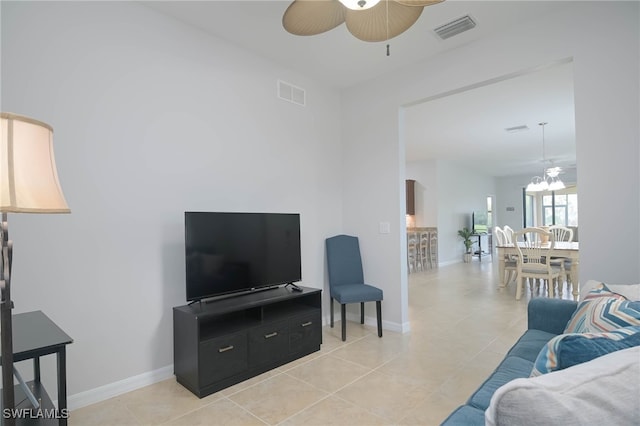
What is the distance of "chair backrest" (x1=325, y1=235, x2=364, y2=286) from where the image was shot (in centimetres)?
391

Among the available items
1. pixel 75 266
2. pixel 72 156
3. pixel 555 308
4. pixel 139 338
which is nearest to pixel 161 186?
pixel 72 156

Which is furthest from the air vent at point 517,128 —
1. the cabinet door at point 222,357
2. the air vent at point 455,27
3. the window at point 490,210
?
the window at point 490,210

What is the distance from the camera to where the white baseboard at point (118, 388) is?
2.26 m

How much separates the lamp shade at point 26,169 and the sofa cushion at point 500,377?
172 centimetres

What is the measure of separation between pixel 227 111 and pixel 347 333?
2.58 m

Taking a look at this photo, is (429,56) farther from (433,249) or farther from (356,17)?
(433,249)

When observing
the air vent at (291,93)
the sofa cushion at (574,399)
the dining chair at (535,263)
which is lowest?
the dining chair at (535,263)

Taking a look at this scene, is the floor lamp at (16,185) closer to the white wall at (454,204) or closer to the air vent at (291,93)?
the air vent at (291,93)

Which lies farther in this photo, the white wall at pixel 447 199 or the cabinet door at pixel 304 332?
the white wall at pixel 447 199

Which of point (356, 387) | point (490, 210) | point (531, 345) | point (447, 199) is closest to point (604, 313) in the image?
point (531, 345)

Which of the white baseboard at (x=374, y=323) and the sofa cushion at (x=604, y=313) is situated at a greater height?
the sofa cushion at (x=604, y=313)

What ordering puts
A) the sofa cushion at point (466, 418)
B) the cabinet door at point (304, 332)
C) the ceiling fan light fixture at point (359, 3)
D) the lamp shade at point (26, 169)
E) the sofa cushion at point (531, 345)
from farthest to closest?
the cabinet door at point (304, 332) < the sofa cushion at point (531, 345) < the ceiling fan light fixture at point (359, 3) < the sofa cushion at point (466, 418) < the lamp shade at point (26, 169)

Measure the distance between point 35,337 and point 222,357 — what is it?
4.04ft

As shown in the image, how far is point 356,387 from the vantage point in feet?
8.29
